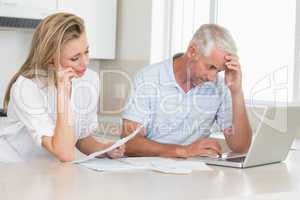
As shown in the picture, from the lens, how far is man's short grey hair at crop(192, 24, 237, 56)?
92.3 inches

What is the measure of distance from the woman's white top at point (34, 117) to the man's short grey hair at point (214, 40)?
53 cm

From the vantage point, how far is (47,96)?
2070 mm

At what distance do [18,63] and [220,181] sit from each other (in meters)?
2.65

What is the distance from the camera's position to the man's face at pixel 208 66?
7.75 feet

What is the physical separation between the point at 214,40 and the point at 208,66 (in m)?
0.12

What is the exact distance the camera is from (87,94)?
7.59 ft

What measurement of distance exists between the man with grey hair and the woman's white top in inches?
9.1

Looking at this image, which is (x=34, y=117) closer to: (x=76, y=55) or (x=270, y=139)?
(x=76, y=55)

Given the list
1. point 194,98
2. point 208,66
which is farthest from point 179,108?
point 208,66

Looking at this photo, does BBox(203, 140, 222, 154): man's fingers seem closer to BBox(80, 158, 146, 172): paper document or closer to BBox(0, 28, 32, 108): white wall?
BBox(80, 158, 146, 172): paper document

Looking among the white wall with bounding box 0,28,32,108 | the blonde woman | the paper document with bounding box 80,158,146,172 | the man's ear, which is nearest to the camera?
the paper document with bounding box 80,158,146,172

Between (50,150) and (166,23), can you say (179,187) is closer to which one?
(50,150)

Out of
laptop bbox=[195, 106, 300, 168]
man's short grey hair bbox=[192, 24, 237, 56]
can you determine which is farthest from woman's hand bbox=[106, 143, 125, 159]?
man's short grey hair bbox=[192, 24, 237, 56]

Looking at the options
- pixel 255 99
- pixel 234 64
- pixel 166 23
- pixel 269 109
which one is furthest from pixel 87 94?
pixel 166 23
